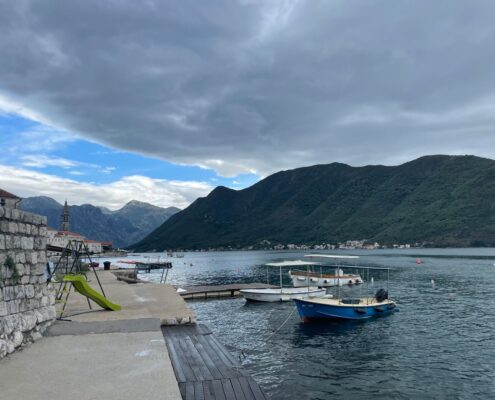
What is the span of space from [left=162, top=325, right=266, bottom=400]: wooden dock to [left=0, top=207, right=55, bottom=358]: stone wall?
Result: 3902 mm

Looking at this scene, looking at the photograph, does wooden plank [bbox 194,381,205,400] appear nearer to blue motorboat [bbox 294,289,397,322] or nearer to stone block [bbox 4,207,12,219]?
stone block [bbox 4,207,12,219]

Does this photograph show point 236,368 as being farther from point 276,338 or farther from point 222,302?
point 222,302

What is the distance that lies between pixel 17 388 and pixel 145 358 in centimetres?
272

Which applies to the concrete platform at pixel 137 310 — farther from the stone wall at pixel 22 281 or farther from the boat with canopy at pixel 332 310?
the boat with canopy at pixel 332 310

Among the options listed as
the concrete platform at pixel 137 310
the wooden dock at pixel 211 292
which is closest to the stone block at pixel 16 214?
the concrete platform at pixel 137 310

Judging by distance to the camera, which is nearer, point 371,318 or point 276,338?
point 276,338

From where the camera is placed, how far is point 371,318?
30.3 metres

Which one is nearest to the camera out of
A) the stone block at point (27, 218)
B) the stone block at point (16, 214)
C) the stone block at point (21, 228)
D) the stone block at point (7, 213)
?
the stone block at point (7, 213)

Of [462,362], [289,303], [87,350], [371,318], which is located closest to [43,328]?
[87,350]

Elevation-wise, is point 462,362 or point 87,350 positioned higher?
point 87,350

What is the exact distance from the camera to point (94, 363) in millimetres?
8773

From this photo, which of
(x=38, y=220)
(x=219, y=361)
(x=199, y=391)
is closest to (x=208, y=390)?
(x=199, y=391)

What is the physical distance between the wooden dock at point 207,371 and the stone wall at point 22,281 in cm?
390

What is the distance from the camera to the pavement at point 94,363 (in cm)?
693
